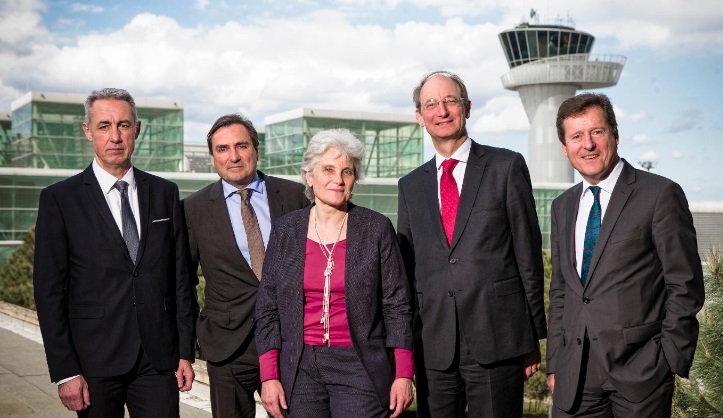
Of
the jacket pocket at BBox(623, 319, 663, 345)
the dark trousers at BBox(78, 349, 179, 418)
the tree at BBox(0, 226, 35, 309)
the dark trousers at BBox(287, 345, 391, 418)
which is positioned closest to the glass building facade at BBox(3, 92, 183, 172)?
the tree at BBox(0, 226, 35, 309)

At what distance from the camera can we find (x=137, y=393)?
4.11 m

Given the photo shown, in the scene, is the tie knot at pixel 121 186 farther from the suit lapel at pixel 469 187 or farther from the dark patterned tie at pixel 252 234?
the suit lapel at pixel 469 187

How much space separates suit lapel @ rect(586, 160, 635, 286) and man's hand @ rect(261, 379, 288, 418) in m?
1.38

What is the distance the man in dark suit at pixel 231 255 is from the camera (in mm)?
4488

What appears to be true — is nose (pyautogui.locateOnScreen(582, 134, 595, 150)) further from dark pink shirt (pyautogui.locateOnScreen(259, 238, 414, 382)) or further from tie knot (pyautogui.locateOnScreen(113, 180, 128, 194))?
tie knot (pyautogui.locateOnScreen(113, 180, 128, 194))

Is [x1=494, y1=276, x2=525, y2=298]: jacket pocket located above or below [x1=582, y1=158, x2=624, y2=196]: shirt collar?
below

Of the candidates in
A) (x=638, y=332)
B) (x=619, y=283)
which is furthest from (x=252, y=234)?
(x=638, y=332)

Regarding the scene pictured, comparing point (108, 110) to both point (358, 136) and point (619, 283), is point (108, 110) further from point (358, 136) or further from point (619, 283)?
point (358, 136)

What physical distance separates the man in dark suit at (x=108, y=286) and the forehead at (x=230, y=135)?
1.56 feet

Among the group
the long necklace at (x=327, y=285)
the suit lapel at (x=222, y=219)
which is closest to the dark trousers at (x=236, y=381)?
the suit lapel at (x=222, y=219)

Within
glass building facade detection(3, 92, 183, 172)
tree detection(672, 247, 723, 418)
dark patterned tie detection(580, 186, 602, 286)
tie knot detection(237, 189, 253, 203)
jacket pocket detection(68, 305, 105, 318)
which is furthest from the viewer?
glass building facade detection(3, 92, 183, 172)

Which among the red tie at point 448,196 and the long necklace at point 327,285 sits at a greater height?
the red tie at point 448,196

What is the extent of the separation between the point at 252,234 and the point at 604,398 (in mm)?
1923

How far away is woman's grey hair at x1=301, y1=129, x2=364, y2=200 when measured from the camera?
387cm
